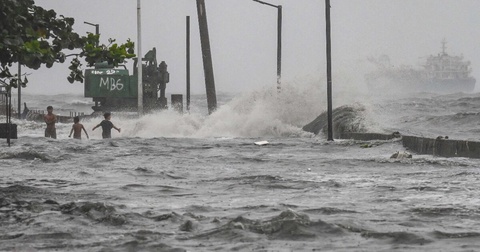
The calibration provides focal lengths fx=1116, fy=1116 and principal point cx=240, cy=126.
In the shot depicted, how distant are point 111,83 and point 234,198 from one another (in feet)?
125

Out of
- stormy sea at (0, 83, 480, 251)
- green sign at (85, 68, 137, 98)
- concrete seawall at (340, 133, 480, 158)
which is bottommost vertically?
stormy sea at (0, 83, 480, 251)

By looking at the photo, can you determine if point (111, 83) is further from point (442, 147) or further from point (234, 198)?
point (234, 198)

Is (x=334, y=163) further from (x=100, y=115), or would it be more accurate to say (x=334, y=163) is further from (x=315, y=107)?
(x=100, y=115)

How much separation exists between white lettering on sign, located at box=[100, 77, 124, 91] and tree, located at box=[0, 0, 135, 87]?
114 feet

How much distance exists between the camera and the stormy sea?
11531 mm

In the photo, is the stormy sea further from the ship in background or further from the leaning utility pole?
the ship in background

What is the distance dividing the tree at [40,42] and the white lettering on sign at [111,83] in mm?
34871

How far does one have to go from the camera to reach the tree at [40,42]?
1576cm

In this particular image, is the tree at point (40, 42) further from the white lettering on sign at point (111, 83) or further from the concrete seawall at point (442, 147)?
the white lettering on sign at point (111, 83)

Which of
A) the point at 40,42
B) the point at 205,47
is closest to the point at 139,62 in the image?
the point at 205,47

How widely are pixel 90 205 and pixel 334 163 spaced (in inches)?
383

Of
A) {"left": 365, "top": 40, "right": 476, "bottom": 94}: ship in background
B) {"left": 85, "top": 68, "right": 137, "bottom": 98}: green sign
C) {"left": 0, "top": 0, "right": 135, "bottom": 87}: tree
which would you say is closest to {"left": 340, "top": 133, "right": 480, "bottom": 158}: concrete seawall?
{"left": 0, "top": 0, "right": 135, "bottom": 87}: tree

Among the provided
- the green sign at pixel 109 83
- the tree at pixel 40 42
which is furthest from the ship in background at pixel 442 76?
the tree at pixel 40 42

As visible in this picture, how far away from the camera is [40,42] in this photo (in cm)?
1650
